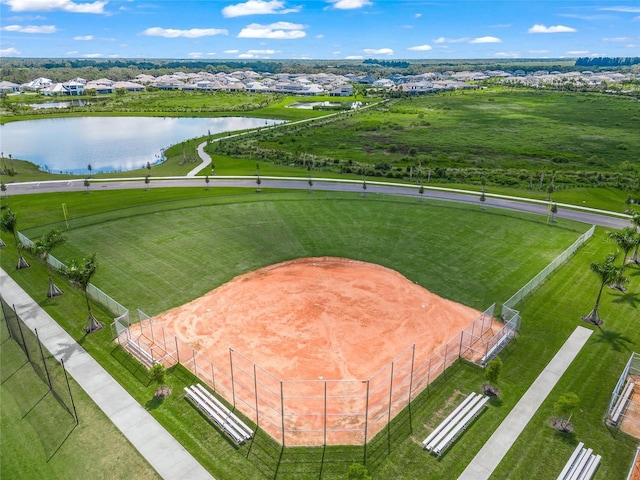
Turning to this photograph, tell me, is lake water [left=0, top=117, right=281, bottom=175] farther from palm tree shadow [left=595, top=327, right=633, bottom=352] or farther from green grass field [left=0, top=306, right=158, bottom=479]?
palm tree shadow [left=595, top=327, right=633, bottom=352]

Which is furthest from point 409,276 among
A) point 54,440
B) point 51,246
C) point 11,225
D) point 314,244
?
point 11,225

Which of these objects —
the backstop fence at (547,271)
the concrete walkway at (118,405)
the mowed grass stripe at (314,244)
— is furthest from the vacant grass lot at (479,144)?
the concrete walkway at (118,405)

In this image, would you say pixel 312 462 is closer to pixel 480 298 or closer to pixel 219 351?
pixel 219 351

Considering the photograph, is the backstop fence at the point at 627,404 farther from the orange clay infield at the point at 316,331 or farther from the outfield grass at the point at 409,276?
the orange clay infield at the point at 316,331

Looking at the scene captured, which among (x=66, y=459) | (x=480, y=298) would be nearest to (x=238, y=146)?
(x=480, y=298)

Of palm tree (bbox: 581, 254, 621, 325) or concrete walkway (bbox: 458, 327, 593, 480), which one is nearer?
concrete walkway (bbox: 458, 327, 593, 480)

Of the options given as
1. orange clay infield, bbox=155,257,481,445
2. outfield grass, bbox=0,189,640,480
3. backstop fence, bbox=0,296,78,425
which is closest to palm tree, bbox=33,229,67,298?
outfield grass, bbox=0,189,640,480

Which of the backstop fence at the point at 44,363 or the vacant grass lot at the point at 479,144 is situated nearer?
the backstop fence at the point at 44,363
